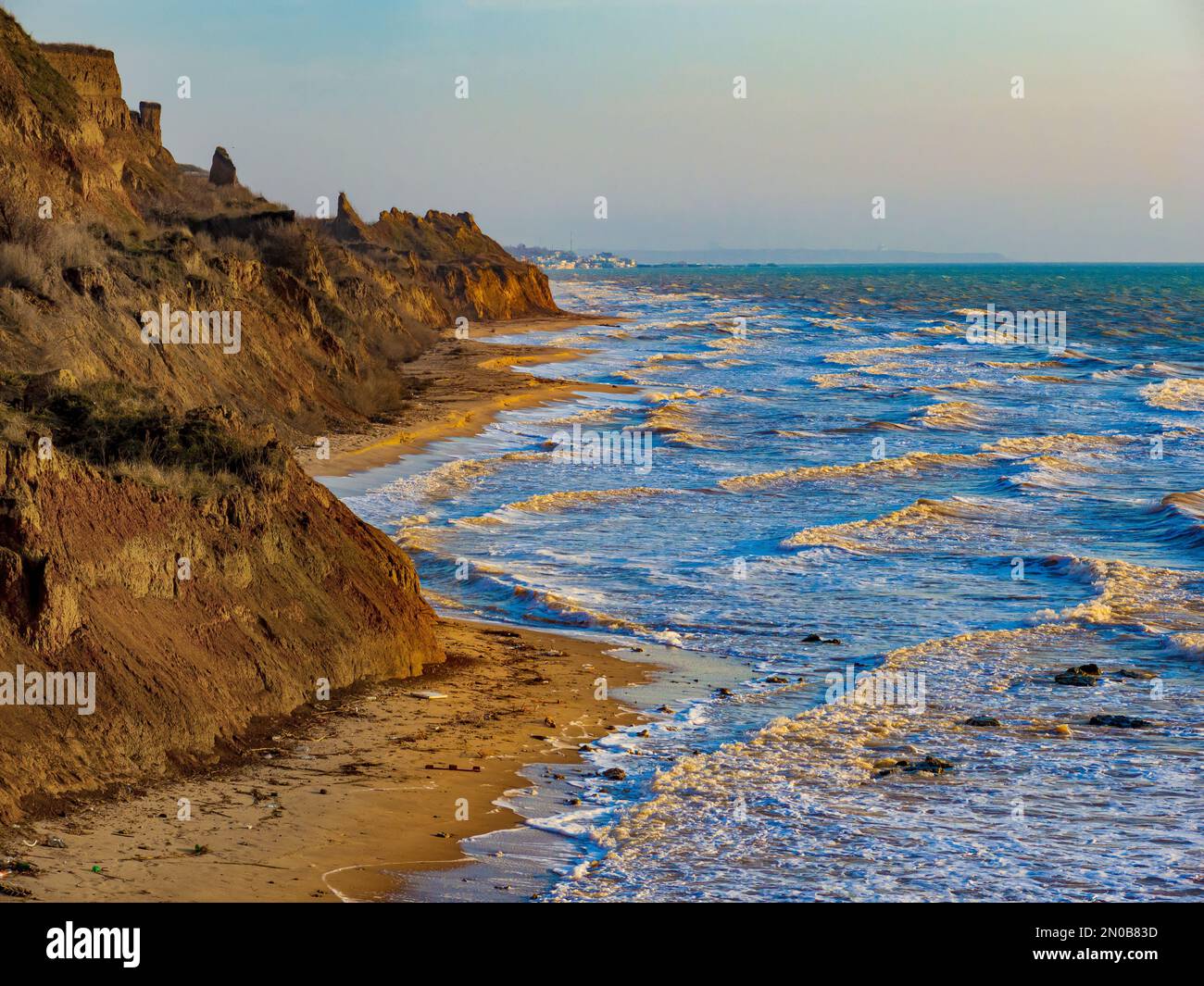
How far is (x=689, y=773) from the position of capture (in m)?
10.5

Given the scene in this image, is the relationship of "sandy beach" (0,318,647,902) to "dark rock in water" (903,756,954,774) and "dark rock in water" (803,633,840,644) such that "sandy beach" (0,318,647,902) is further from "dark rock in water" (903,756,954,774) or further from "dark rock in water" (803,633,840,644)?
"dark rock in water" (903,756,954,774)

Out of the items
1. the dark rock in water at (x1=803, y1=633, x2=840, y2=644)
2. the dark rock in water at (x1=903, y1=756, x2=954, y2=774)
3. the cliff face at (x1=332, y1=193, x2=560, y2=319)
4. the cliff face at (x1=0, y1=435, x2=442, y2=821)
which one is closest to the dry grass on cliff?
the cliff face at (x1=0, y1=435, x2=442, y2=821)

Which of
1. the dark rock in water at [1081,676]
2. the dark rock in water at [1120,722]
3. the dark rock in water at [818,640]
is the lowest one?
the dark rock in water at [1120,722]

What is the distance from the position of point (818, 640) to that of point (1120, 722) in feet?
12.6

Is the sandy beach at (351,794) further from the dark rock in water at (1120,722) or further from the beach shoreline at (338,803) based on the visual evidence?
the dark rock in water at (1120,722)

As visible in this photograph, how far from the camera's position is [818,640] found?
50.0 feet

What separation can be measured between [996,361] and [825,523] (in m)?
42.4

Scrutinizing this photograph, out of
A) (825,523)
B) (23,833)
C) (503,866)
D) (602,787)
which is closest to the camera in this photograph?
(23,833)

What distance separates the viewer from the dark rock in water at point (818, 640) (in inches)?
596

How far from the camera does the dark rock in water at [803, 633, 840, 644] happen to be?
15.1 m

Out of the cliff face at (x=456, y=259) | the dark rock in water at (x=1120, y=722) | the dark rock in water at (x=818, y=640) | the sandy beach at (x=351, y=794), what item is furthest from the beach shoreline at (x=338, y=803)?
the cliff face at (x=456, y=259)

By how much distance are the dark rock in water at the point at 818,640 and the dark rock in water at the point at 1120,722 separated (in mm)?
3475
